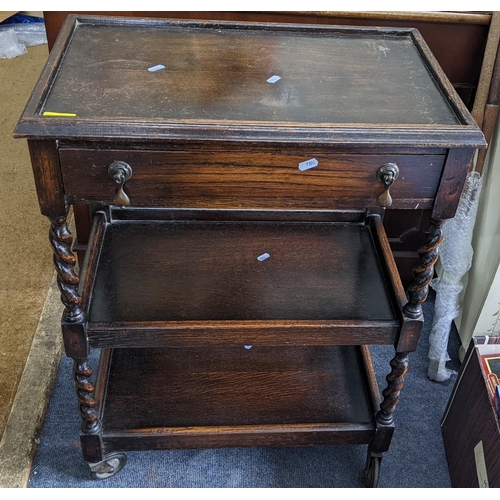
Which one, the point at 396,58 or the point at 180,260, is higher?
the point at 396,58

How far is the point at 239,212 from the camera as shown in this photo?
5.21 feet

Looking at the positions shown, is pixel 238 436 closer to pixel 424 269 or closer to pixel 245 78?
pixel 424 269

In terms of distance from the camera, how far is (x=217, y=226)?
1.56 meters

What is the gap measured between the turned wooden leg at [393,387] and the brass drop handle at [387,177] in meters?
0.42

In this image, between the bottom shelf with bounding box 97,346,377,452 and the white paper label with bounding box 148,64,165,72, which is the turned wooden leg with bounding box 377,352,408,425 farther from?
the white paper label with bounding box 148,64,165,72

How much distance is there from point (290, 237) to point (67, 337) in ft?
1.81

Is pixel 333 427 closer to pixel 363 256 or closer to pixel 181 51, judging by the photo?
pixel 363 256

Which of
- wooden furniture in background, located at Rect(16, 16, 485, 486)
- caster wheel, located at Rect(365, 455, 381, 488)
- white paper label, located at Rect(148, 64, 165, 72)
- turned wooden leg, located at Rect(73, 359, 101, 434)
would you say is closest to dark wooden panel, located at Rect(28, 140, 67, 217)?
wooden furniture in background, located at Rect(16, 16, 485, 486)

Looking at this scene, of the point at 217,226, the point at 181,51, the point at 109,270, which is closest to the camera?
the point at 181,51

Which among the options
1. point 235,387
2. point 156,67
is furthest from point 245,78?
point 235,387

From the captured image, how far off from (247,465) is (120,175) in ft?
3.00

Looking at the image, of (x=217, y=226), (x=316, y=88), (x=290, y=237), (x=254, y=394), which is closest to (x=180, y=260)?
(x=217, y=226)

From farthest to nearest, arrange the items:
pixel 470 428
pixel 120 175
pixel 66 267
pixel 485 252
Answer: pixel 485 252
pixel 470 428
pixel 66 267
pixel 120 175

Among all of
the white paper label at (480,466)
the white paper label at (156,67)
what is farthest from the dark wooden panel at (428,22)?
the white paper label at (480,466)
